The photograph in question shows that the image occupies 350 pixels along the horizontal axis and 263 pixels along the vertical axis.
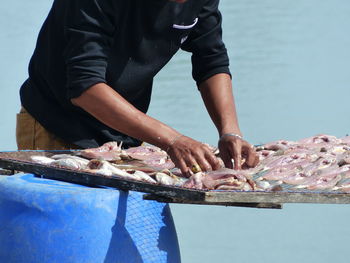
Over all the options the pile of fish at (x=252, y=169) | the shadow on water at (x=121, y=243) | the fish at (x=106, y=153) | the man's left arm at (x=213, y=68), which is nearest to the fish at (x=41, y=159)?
the pile of fish at (x=252, y=169)

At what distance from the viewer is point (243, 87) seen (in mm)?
8789

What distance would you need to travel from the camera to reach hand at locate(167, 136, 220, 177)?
2916 millimetres

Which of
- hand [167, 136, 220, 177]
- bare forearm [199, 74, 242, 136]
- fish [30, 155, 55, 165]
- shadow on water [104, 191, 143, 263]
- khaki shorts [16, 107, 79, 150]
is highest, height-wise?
bare forearm [199, 74, 242, 136]

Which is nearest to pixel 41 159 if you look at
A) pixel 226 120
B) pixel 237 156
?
pixel 237 156

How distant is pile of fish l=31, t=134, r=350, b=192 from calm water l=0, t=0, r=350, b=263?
202 cm

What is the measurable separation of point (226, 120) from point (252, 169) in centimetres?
42

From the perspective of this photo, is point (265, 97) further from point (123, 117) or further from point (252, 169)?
point (123, 117)

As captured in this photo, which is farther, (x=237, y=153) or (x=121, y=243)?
(x=237, y=153)

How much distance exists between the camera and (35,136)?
11.6 ft

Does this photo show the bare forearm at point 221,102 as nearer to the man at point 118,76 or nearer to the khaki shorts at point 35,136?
the man at point 118,76

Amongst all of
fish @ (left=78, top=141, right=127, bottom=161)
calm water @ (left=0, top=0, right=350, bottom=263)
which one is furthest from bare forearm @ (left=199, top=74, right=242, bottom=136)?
calm water @ (left=0, top=0, right=350, bottom=263)

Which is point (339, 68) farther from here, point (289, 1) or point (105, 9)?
point (105, 9)

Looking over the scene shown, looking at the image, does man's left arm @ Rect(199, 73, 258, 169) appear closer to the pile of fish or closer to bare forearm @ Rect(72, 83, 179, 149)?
the pile of fish

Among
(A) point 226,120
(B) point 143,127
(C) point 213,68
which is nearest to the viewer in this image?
(B) point 143,127
